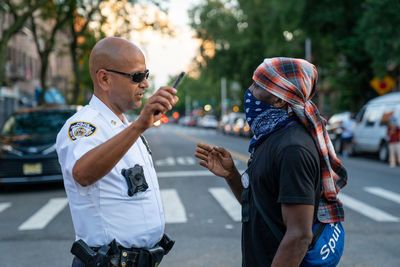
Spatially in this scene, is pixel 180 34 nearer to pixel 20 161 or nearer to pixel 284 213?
pixel 20 161

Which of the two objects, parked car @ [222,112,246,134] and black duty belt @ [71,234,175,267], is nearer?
black duty belt @ [71,234,175,267]

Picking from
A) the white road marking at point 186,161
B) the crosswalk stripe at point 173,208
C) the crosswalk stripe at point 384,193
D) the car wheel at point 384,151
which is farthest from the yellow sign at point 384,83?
the crosswalk stripe at point 173,208

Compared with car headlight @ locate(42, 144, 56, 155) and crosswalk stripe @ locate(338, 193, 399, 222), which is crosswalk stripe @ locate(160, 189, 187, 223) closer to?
car headlight @ locate(42, 144, 56, 155)

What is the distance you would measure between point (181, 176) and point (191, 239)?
6741 millimetres

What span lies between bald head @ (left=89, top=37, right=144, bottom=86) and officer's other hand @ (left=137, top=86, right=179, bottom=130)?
37 centimetres

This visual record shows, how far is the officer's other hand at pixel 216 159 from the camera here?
9.51ft

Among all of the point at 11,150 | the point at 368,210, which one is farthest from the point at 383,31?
the point at 11,150

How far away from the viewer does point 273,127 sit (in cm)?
233

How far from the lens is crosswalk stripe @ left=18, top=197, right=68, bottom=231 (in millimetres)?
7584

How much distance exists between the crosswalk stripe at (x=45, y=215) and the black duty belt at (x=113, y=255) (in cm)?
551

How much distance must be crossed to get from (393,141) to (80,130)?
51.3 ft

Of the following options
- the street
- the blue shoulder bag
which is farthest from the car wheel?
the blue shoulder bag

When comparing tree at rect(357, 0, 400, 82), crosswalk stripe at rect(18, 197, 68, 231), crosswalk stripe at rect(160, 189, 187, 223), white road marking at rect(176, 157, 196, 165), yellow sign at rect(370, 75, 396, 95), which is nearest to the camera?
crosswalk stripe at rect(18, 197, 68, 231)

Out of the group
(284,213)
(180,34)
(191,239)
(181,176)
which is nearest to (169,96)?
(284,213)
